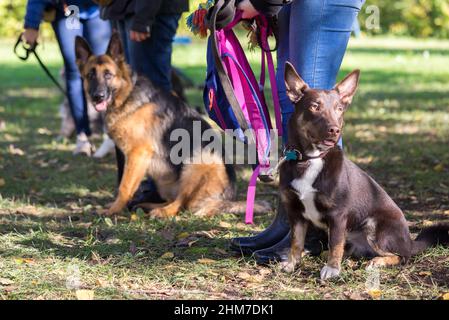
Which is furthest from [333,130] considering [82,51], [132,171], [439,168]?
[439,168]

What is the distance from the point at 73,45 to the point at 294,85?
401cm

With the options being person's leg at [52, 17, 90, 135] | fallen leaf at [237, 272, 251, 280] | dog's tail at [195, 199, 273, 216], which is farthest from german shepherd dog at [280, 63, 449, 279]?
person's leg at [52, 17, 90, 135]

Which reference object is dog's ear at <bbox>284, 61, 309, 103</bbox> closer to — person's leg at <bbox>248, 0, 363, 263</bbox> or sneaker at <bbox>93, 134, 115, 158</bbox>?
person's leg at <bbox>248, 0, 363, 263</bbox>

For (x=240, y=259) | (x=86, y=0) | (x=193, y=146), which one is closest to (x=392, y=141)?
(x=193, y=146)

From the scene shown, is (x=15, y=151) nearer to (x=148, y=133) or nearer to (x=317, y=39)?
(x=148, y=133)

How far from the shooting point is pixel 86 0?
695 cm

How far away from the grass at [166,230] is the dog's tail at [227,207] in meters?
0.12

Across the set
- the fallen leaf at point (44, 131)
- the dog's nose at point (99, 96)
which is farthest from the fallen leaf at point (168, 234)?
the fallen leaf at point (44, 131)

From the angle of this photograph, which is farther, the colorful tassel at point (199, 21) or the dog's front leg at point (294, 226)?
the colorful tassel at point (199, 21)

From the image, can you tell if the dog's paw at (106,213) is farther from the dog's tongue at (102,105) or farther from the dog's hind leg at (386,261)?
the dog's hind leg at (386,261)

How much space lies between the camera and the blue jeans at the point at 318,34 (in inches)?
155

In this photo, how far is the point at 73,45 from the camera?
7.34 metres
